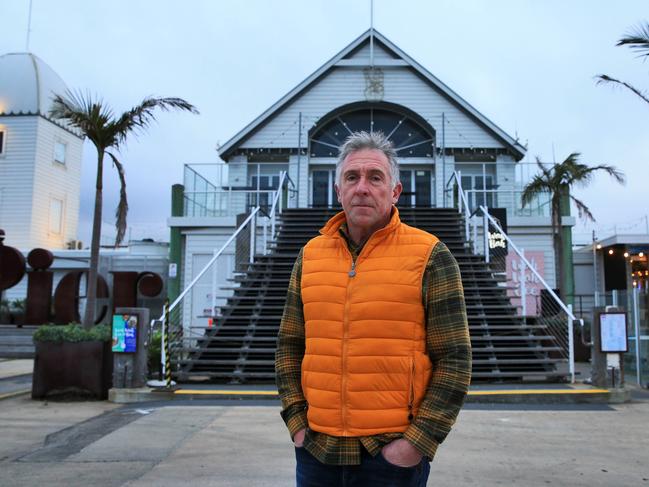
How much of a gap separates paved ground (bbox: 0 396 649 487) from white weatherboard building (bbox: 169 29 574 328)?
1265cm

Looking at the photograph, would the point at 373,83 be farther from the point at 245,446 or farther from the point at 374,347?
the point at 374,347

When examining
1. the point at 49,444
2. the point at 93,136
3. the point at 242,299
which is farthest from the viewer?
the point at 242,299

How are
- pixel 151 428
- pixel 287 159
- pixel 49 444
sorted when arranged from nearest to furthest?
pixel 49 444 < pixel 151 428 < pixel 287 159

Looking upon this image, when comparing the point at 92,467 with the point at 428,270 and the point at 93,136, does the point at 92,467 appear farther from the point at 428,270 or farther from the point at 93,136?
the point at 93,136

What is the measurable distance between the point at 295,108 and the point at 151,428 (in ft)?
51.8

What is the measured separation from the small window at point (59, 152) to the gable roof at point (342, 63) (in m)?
11.4

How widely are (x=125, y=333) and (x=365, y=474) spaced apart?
7.31m

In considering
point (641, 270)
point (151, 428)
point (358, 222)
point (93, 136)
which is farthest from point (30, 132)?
point (358, 222)

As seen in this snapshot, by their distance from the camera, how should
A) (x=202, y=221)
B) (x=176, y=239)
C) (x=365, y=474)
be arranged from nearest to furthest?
(x=365, y=474)
(x=202, y=221)
(x=176, y=239)

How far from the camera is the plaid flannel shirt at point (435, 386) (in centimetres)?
197

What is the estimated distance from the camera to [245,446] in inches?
219

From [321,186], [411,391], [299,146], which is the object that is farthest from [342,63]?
[411,391]

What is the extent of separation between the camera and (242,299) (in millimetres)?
11484

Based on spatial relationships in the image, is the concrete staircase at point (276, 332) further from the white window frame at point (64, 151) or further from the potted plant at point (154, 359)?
the white window frame at point (64, 151)
